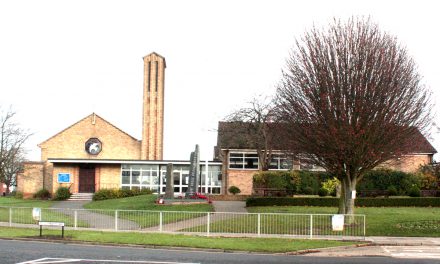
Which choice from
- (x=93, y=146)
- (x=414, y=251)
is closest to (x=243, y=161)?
(x=93, y=146)

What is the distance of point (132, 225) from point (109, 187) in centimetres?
2725

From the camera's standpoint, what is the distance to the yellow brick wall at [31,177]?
54.0 metres

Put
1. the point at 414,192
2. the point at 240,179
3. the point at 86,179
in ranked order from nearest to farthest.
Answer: the point at 414,192, the point at 240,179, the point at 86,179

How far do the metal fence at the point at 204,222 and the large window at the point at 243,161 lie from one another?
843 inches

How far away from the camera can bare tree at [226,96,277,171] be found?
4478 centimetres

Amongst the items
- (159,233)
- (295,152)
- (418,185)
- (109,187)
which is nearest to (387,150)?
(295,152)

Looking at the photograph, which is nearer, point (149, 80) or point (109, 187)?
point (109, 187)

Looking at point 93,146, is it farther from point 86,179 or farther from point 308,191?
point 308,191

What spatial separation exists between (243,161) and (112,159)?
13075 millimetres

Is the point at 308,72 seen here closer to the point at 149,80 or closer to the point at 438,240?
the point at 438,240

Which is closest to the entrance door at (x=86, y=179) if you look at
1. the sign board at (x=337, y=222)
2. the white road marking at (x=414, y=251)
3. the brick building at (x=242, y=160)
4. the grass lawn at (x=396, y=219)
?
the brick building at (x=242, y=160)

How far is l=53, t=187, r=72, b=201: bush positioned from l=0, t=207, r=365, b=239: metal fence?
1957 centimetres

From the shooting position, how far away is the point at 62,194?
160 feet

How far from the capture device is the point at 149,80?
2366 inches
